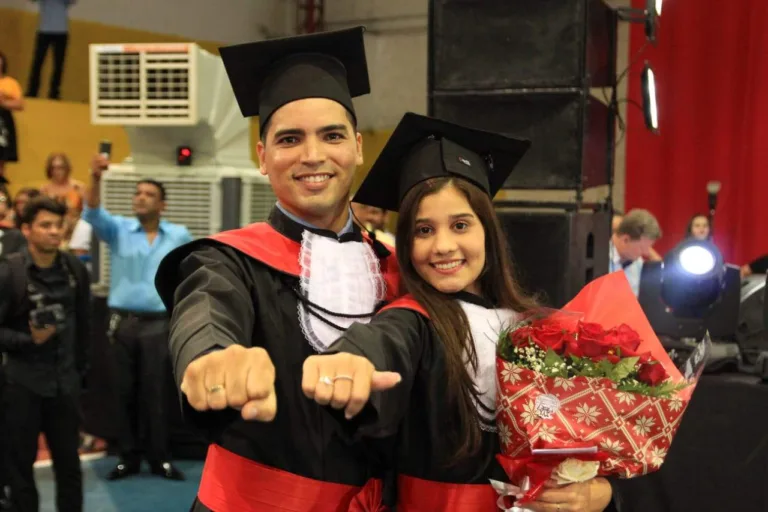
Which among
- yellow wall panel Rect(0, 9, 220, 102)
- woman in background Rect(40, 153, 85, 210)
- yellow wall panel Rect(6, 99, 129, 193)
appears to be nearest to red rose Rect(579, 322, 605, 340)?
woman in background Rect(40, 153, 85, 210)

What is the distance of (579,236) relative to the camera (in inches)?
123

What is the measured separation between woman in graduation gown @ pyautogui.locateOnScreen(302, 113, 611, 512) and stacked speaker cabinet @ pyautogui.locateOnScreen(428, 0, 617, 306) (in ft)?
4.46

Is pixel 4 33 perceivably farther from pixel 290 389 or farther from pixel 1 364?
pixel 290 389

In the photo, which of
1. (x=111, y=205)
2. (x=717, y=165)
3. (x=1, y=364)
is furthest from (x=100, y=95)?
(x=717, y=165)

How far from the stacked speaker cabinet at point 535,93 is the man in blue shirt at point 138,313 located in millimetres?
1966

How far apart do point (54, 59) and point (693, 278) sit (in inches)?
246

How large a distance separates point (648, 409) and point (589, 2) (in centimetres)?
197

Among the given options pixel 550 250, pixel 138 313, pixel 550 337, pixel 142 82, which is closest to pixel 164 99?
pixel 142 82

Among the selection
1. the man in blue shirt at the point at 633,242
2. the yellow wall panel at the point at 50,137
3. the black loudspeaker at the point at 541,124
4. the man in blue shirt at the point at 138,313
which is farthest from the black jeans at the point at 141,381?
the yellow wall panel at the point at 50,137

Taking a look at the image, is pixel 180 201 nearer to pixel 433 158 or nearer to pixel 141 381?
pixel 141 381

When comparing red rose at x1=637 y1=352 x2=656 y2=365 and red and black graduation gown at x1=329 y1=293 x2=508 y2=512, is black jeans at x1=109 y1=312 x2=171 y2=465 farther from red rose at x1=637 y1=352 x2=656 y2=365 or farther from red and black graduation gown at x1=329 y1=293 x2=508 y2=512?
red rose at x1=637 y1=352 x2=656 y2=365

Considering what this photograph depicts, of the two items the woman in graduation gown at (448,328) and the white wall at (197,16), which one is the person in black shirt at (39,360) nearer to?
the woman in graduation gown at (448,328)

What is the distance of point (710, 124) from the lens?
24.3 ft

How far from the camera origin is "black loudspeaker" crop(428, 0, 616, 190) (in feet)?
9.95
